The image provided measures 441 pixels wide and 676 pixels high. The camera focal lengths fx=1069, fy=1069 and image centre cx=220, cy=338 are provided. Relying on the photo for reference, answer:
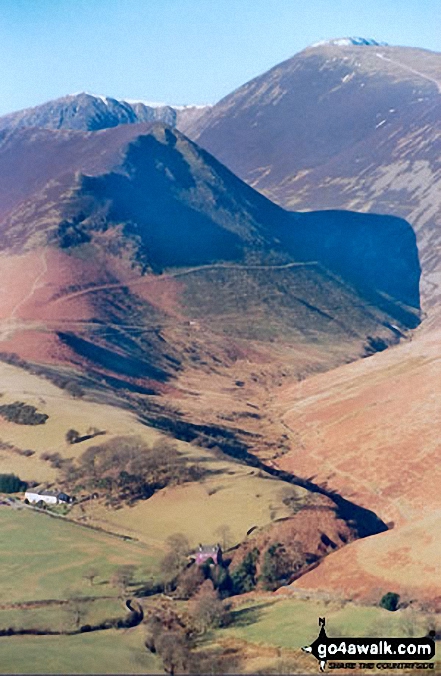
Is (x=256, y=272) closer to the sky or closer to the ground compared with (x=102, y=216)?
closer to the ground

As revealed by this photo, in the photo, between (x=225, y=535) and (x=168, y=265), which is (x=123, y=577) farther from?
(x=168, y=265)

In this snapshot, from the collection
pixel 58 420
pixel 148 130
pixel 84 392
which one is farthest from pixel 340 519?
pixel 148 130

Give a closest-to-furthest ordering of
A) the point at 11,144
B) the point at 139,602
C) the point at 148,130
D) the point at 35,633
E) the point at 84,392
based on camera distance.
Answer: the point at 35,633 < the point at 139,602 < the point at 84,392 < the point at 148,130 < the point at 11,144

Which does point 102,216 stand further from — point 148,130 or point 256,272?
point 148,130

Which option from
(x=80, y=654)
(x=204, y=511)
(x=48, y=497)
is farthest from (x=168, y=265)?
(x=80, y=654)

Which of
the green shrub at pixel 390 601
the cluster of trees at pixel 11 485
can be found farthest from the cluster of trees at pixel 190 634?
the cluster of trees at pixel 11 485

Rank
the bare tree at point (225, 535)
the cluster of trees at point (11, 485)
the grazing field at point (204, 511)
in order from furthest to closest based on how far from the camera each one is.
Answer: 1. the cluster of trees at point (11, 485)
2. the grazing field at point (204, 511)
3. the bare tree at point (225, 535)

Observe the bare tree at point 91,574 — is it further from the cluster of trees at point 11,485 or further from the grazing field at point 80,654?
the cluster of trees at point 11,485
